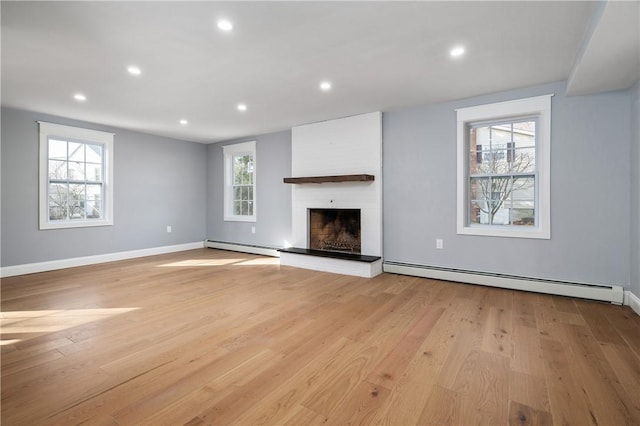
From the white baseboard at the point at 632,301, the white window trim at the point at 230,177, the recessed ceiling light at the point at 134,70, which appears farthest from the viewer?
the white window trim at the point at 230,177

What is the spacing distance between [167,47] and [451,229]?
375 centimetres

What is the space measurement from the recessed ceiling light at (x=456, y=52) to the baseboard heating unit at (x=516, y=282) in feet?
8.30

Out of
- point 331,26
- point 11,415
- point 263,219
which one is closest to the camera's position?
point 11,415

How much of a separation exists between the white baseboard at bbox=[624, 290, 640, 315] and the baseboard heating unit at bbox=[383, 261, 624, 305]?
38 millimetres

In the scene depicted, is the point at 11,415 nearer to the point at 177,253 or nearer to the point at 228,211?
the point at 177,253

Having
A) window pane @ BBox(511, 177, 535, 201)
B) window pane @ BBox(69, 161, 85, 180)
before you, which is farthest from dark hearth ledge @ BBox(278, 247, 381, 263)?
window pane @ BBox(69, 161, 85, 180)

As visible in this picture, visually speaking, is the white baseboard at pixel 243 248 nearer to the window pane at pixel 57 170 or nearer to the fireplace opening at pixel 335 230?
the fireplace opening at pixel 335 230

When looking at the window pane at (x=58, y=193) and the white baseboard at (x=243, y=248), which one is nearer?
the window pane at (x=58, y=193)

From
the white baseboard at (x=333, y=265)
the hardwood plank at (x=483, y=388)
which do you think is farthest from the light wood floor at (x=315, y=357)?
the white baseboard at (x=333, y=265)

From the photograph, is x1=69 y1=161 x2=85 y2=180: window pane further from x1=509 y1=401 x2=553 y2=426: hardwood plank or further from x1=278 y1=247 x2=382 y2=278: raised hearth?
x1=509 y1=401 x2=553 y2=426: hardwood plank

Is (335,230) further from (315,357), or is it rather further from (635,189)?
(635,189)

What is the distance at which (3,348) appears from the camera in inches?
85.7

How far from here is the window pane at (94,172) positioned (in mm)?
5164

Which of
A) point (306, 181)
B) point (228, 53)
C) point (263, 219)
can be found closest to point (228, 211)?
point (263, 219)
